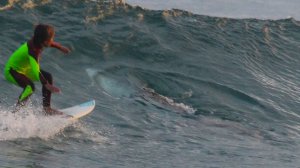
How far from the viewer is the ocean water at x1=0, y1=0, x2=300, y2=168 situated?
10523 millimetres

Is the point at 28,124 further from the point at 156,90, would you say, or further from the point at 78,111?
the point at 156,90

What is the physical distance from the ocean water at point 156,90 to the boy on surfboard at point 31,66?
14.0 inches

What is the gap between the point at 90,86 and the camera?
14.9 m

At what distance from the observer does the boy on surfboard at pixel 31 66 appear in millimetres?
10297

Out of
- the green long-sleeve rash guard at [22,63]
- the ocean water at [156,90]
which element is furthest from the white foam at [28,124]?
the green long-sleeve rash guard at [22,63]

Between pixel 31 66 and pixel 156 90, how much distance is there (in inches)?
207

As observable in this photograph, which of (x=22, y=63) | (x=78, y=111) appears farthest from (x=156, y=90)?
(x=22, y=63)

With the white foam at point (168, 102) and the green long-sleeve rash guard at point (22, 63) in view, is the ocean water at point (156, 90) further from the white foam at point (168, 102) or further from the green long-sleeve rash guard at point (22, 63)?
the green long-sleeve rash guard at point (22, 63)

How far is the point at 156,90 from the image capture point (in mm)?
15383

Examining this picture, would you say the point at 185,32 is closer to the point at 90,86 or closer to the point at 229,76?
the point at 229,76

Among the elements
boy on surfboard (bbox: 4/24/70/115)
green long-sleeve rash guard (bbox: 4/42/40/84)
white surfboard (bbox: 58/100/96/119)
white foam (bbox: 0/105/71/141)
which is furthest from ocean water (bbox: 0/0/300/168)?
green long-sleeve rash guard (bbox: 4/42/40/84)

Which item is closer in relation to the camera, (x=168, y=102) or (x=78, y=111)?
(x=78, y=111)

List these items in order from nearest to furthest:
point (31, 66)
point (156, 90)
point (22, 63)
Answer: point (31, 66) < point (22, 63) < point (156, 90)

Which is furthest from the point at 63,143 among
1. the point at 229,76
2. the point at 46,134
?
the point at 229,76
